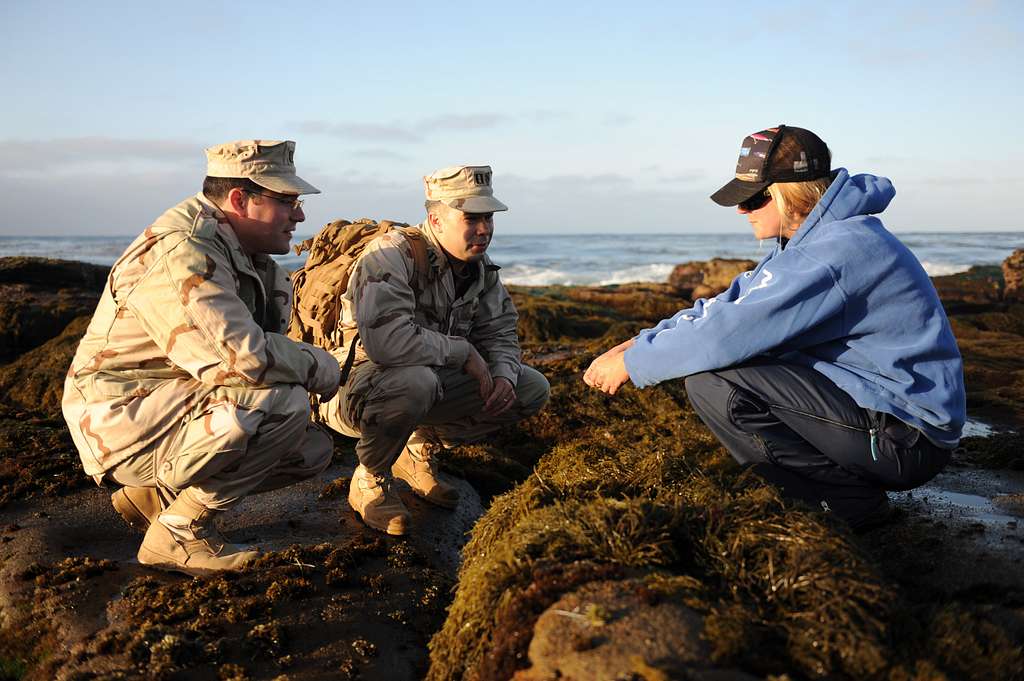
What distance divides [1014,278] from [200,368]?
16472 mm

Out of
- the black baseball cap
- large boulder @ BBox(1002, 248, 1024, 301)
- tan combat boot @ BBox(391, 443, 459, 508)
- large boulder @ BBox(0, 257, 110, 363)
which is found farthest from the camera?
large boulder @ BBox(1002, 248, 1024, 301)

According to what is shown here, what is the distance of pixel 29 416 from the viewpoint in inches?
256

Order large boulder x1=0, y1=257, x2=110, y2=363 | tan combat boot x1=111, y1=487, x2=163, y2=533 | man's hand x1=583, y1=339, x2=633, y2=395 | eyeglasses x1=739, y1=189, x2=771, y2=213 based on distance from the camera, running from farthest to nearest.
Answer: large boulder x1=0, y1=257, x2=110, y2=363 → tan combat boot x1=111, y1=487, x2=163, y2=533 → man's hand x1=583, y1=339, x2=633, y2=395 → eyeglasses x1=739, y1=189, x2=771, y2=213

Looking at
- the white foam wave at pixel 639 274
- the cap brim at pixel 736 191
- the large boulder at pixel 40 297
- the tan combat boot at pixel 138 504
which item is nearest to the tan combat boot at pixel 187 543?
the tan combat boot at pixel 138 504

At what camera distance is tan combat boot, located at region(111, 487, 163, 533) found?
4207mm

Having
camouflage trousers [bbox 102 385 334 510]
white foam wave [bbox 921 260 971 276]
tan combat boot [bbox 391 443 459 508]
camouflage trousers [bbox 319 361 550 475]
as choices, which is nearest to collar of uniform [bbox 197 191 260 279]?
camouflage trousers [bbox 102 385 334 510]

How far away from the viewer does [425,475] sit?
17.1ft

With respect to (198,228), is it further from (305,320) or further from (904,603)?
(904,603)

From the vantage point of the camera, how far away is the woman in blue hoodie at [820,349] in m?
3.41

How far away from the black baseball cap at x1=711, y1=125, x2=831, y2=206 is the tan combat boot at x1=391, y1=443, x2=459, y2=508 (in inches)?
96.4

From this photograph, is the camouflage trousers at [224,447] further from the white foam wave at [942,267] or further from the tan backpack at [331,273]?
the white foam wave at [942,267]

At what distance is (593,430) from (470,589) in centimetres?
339

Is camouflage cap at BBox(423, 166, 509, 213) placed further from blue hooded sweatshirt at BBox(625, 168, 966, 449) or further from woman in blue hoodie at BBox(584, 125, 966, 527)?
blue hooded sweatshirt at BBox(625, 168, 966, 449)

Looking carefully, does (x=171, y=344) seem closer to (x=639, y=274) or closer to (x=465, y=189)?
(x=465, y=189)
